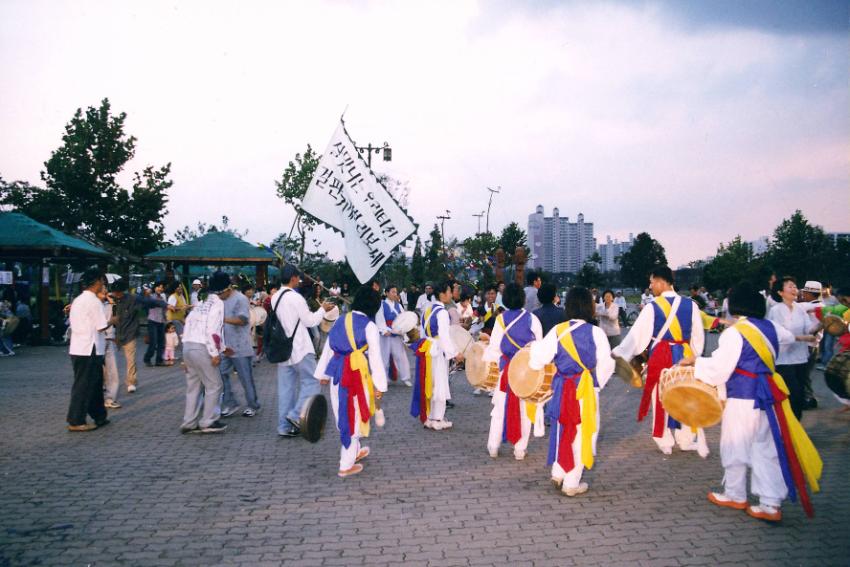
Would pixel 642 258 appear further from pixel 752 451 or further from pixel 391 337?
pixel 752 451

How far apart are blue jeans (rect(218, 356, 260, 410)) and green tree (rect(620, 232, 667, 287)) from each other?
2667 inches

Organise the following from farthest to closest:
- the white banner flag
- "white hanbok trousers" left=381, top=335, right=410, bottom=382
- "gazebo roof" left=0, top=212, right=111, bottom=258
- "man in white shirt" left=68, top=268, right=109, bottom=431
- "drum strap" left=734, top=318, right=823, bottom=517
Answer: "gazebo roof" left=0, top=212, right=111, bottom=258 → "white hanbok trousers" left=381, top=335, right=410, bottom=382 → the white banner flag → "man in white shirt" left=68, top=268, right=109, bottom=431 → "drum strap" left=734, top=318, right=823, bottom=517

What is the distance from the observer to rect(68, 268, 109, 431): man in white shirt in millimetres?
7129

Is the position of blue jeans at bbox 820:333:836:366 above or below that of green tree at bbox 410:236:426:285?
below

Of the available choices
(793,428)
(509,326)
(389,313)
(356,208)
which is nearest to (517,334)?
(509,326)

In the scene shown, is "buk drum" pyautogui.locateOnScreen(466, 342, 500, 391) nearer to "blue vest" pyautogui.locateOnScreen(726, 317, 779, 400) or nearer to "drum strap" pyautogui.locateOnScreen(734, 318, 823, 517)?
"blue vest" pyautogui.locateOnScreen(726, 317, 779, 400)

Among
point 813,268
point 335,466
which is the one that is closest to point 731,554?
Result: point 335,466

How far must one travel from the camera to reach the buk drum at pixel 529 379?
547cm

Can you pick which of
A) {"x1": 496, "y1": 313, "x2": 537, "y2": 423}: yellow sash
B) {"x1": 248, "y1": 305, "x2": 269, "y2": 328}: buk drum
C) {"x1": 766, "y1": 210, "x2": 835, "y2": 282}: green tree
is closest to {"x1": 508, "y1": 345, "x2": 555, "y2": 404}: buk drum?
{"x1": 496, "y1": 313, "x2": 537, "y2": 423}: yellow sash

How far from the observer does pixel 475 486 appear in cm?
523

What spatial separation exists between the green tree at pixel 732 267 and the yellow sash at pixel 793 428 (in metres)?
47.2

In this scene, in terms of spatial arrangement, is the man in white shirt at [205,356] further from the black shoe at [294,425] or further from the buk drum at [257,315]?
the buk drum at [257,315]

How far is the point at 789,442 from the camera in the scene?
4266mm

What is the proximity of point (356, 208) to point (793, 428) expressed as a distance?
6.13 metres
